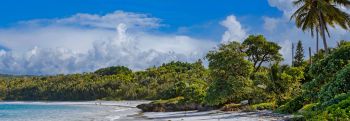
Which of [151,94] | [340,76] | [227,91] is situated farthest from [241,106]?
[151,94]

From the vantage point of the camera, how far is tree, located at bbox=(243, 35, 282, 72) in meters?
52.1

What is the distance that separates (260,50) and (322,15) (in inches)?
669

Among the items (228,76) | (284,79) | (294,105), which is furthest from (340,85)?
(228,76)

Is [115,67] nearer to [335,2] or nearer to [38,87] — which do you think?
[38,87]

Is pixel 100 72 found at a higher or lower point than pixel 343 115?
higher

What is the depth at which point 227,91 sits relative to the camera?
39438mm

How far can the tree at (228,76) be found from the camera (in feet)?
130

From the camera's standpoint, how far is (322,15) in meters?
35.8

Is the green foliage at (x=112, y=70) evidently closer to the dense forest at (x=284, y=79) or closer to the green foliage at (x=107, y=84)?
the green foliage at (x=107, y=84)

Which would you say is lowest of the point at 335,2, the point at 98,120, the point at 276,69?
the point at 98,120

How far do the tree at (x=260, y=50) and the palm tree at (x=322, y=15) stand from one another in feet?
44.5

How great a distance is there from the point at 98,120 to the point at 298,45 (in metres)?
63.4

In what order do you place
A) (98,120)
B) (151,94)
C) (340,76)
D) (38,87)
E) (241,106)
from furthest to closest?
(38,87), (151,94), (98,120), (241,106), (340,76)

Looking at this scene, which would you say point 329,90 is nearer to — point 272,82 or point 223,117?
point 223,117
